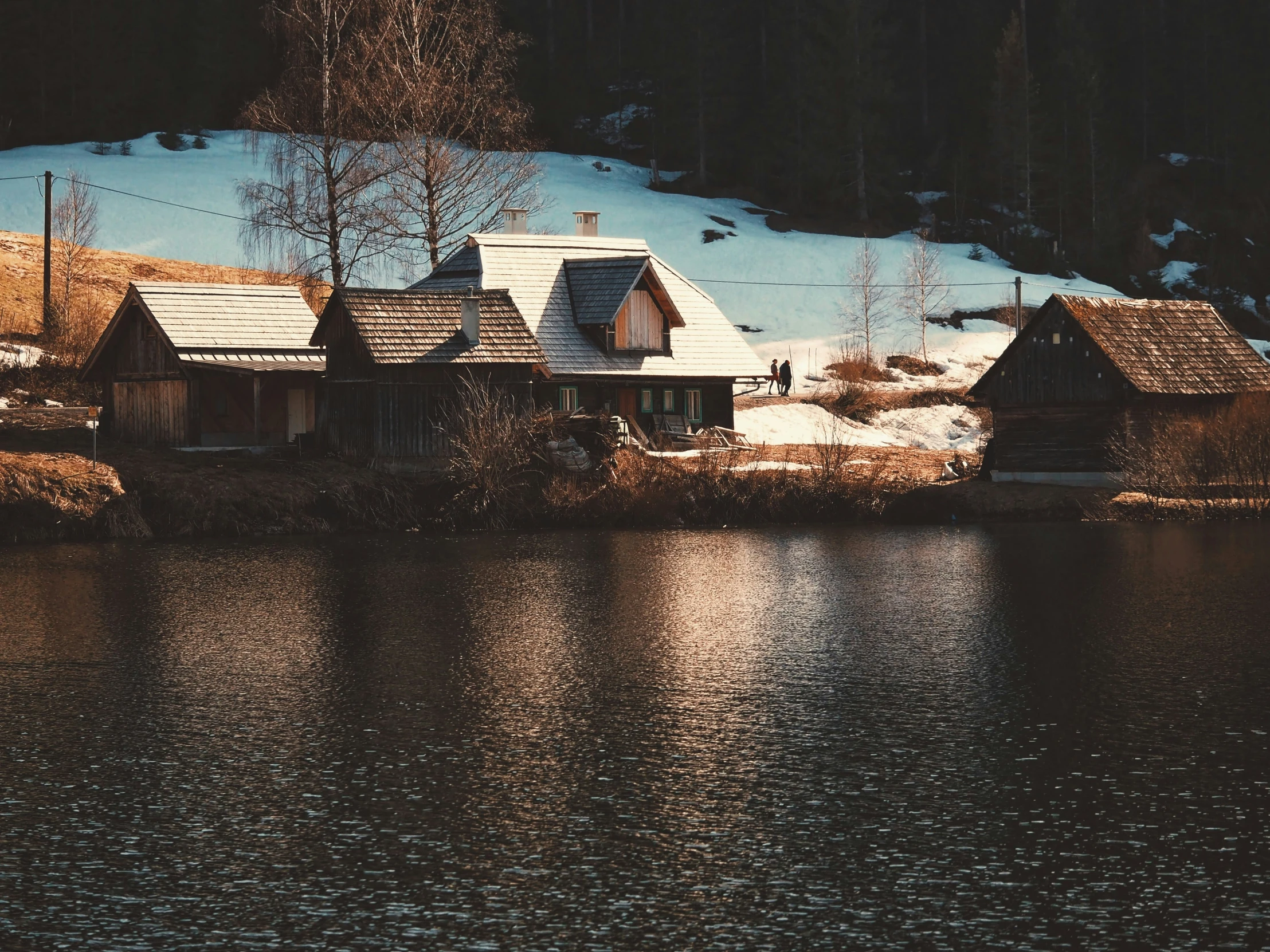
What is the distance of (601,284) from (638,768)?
120ft

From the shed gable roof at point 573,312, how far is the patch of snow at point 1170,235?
46.1 metres

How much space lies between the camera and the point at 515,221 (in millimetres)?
53594

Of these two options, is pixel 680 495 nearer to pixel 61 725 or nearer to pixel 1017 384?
pixel 1017 384

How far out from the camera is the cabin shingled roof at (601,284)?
47750 mm

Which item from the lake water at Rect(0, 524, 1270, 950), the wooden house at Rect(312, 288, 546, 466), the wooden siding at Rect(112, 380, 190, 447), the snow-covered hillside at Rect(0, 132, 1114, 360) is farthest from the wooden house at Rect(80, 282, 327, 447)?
the snow-covered hillside at Rect(0, 132, 1114, 360)

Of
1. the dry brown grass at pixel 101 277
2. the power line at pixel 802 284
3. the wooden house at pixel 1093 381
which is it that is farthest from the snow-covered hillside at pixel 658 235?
the wooden house at pixel 1093 381

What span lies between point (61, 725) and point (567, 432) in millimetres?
26402

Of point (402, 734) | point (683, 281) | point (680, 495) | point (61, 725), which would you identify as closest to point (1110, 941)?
point (402, 734)

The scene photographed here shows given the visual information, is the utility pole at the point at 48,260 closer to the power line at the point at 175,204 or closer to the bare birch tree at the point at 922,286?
the power line at the point at 175,204

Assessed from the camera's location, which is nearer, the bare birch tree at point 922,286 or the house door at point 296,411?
the house door at point 296,411

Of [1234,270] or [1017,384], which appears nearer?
[1017,384]

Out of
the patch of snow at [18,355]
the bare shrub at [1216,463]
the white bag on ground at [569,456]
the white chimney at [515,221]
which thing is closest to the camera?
the bare shrub at [1216,463]

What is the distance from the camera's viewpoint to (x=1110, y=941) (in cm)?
906

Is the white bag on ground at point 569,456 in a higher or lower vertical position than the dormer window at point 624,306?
lower
